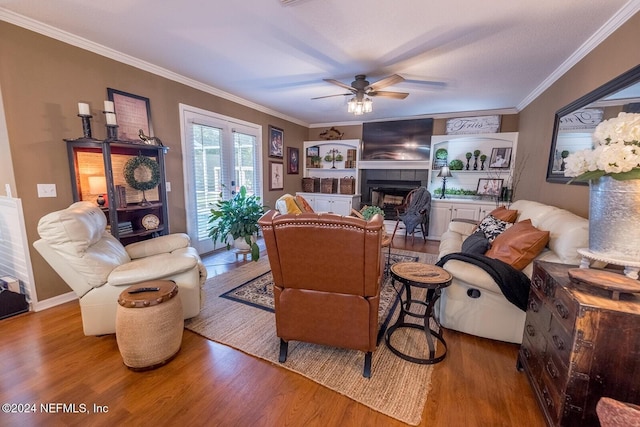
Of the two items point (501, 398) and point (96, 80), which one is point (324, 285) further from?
point (96, 80)

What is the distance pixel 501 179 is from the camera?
488 centimetres

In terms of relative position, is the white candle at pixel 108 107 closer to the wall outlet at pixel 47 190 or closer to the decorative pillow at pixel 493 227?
the wall outlet at pixel 47 190

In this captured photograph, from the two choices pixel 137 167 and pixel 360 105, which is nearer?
pixel 137 167

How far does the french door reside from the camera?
12.2 ft

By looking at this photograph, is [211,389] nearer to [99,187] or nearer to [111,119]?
[99,187]

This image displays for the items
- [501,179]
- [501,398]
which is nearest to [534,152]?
[501,179]

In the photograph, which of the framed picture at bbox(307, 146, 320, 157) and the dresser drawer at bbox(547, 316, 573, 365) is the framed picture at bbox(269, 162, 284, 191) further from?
the dresser drawer at bbox(547, 316, 573, 365)

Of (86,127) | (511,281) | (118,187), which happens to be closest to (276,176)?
(118,187)

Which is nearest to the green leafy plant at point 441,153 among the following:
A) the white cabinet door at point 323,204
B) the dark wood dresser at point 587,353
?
the white cabinet door at point 323,204

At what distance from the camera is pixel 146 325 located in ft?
5.45

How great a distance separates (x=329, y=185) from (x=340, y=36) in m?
4.07

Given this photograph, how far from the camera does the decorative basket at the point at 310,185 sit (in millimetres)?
6383

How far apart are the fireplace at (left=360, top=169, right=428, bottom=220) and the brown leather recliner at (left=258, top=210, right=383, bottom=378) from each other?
424cm

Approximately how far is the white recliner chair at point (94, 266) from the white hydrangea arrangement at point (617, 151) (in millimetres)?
2590
